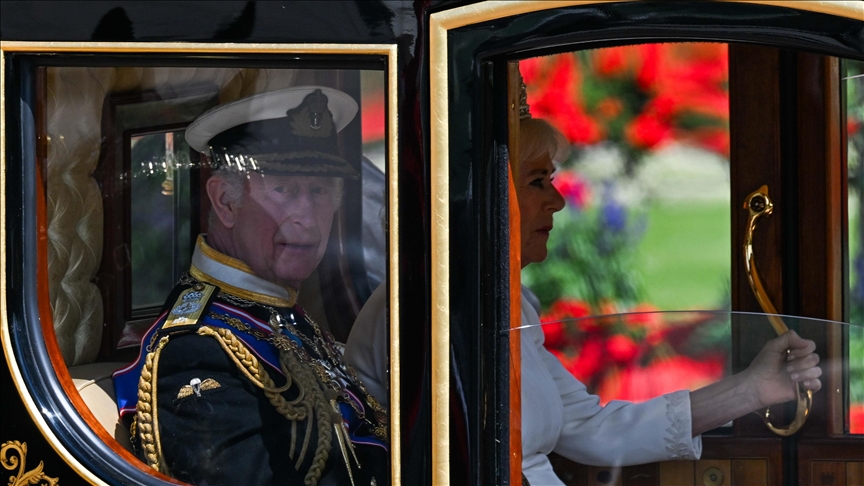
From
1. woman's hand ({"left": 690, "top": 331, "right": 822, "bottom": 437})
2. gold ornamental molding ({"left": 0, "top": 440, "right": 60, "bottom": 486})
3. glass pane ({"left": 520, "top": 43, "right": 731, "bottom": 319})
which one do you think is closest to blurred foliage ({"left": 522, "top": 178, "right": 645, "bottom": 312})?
glass pane ({"left": 520, "top": 43, "right": 731, "bottom": 319})

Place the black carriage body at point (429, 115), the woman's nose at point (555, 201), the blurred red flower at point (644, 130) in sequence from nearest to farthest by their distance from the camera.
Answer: the black carriage body at point (429, 115), the woman's nose at point (555, 201), the blurred red flower at point (644, 130)

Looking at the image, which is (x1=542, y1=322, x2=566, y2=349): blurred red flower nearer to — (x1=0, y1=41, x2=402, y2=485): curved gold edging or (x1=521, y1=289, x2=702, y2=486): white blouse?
(x1=521, y1=289, x2=702, y2=486): white blouse

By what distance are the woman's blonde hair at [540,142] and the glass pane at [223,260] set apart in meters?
0.22

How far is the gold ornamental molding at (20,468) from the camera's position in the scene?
1.58 metres

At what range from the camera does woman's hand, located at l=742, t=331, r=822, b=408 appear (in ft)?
5.10

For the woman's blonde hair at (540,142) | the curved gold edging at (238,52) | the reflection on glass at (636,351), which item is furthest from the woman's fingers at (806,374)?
the curved gold edging at (238,52)

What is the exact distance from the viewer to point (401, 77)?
5.00 feet

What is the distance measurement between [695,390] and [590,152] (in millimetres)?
419

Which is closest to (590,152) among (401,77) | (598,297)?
(598,297)

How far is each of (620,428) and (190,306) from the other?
66 cm

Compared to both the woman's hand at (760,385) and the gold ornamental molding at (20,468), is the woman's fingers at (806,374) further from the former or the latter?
the gold ornamental molding at (20,468)

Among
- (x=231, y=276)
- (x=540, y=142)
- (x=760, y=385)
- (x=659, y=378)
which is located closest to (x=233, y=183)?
(x=231, y=276)

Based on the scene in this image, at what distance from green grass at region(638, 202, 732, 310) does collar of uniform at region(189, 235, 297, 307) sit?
60cm

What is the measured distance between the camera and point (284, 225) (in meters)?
1.57
